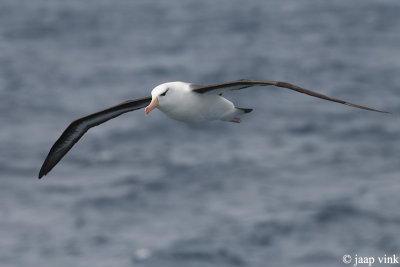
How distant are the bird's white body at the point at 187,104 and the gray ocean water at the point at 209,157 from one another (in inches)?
1062

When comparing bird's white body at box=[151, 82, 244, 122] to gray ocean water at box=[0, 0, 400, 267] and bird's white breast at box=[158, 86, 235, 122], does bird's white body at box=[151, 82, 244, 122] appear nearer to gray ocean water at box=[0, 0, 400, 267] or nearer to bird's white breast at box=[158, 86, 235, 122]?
bird's white breast at box=[158, 86, 235, 122]

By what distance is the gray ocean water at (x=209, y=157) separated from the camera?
44219mm

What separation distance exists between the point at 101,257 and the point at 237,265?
724cm

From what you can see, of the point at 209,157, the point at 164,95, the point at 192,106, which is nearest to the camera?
the point at 164,95

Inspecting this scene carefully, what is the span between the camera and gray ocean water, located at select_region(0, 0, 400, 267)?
4422 centimetres

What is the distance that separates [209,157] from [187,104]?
36530 mm

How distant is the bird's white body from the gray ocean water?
2697 centimetres

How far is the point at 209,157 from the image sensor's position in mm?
51438

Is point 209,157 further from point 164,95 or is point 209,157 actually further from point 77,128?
point 164,95

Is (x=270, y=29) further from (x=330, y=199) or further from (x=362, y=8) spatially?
(x=330, y=199)

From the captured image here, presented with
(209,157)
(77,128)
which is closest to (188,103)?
(77,128)

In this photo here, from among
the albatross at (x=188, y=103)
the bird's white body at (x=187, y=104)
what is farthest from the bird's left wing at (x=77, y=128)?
the bird's white body at (x=187, y=104)

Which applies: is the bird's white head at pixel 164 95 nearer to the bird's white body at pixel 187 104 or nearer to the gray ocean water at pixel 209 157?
the bird's white body at pixel 187 104

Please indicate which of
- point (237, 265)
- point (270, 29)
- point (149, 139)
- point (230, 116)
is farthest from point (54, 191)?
point (230, 116)
